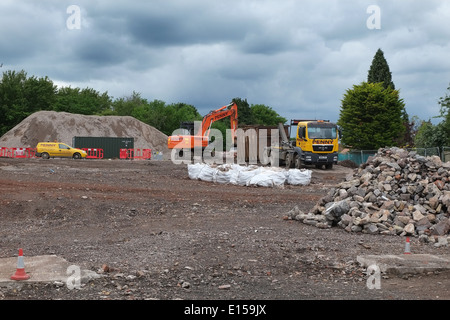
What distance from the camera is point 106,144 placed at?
5400 centimetres

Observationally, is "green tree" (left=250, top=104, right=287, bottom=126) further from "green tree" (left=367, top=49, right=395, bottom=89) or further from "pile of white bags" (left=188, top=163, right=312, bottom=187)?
"pile of white bags" (left=188, top=163, right=312, bottom=187)

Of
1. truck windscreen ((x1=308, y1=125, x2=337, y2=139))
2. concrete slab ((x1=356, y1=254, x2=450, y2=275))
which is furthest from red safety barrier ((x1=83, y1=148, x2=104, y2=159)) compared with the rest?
concrete slab ((x1=356, y1=254, x2=450, y2=275))

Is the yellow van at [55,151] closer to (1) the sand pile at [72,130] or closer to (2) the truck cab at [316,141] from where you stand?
(1) the sand pile at [72,130]

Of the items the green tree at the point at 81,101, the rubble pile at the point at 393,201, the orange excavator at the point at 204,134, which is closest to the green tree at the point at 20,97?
the green tree at the point at 81,101

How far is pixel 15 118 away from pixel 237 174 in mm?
57416

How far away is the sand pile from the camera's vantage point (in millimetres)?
64688

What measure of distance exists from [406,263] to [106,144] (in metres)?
47.3

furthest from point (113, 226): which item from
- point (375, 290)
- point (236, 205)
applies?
point (375, 290)

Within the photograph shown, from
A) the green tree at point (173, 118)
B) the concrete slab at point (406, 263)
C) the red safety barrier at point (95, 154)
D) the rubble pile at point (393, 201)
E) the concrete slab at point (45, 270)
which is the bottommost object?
the concrete slab at point (406, 263)

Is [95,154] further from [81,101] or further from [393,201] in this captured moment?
[393,201]

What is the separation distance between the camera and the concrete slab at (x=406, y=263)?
905 centimetres

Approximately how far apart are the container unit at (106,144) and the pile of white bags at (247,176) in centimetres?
3070

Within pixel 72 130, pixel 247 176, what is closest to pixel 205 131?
pixel 247 176
